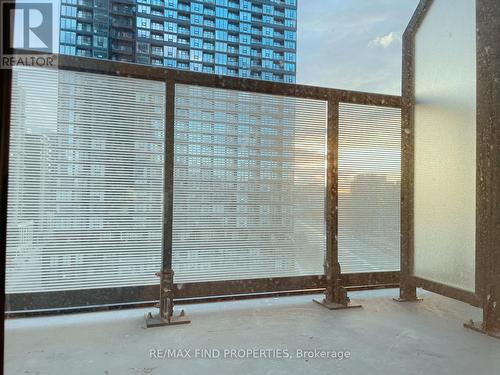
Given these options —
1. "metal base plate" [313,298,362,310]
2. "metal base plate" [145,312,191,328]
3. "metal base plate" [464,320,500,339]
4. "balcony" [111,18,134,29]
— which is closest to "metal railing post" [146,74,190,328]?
"metal base plate" [145,312,191,328]

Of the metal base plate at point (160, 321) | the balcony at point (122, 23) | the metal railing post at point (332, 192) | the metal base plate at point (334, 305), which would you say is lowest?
the metal base plate at point (334, 305)

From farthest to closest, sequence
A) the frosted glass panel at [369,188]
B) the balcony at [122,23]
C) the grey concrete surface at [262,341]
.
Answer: the frosted glass panel at [369,188] < the balcony at [122,23] < the grey concrete surface at [262,341]

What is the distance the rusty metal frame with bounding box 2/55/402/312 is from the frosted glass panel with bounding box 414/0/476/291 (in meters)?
0.39

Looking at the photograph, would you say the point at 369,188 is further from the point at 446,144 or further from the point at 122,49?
the point at 122,49

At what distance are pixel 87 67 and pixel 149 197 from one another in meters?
0.96

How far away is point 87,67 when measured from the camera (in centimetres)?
240

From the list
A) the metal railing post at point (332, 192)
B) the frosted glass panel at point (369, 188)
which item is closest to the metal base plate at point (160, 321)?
the metal railing post at point (332, 192)

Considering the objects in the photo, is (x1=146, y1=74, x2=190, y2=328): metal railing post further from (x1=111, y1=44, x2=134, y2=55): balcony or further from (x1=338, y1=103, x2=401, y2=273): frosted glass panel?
(x1=338, y1=103, x2=401, y2=273): frosted glass panel

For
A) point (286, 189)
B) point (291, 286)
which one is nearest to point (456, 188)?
point (286, 189)

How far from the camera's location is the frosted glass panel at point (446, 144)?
2457 millimetres

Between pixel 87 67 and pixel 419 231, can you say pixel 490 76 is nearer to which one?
pixel 419 231

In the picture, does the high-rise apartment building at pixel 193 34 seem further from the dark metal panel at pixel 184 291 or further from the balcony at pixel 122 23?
the dark metal panel at pixel 184 291

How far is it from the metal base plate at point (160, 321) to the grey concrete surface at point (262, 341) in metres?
0.04

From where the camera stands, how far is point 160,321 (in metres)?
2.32
